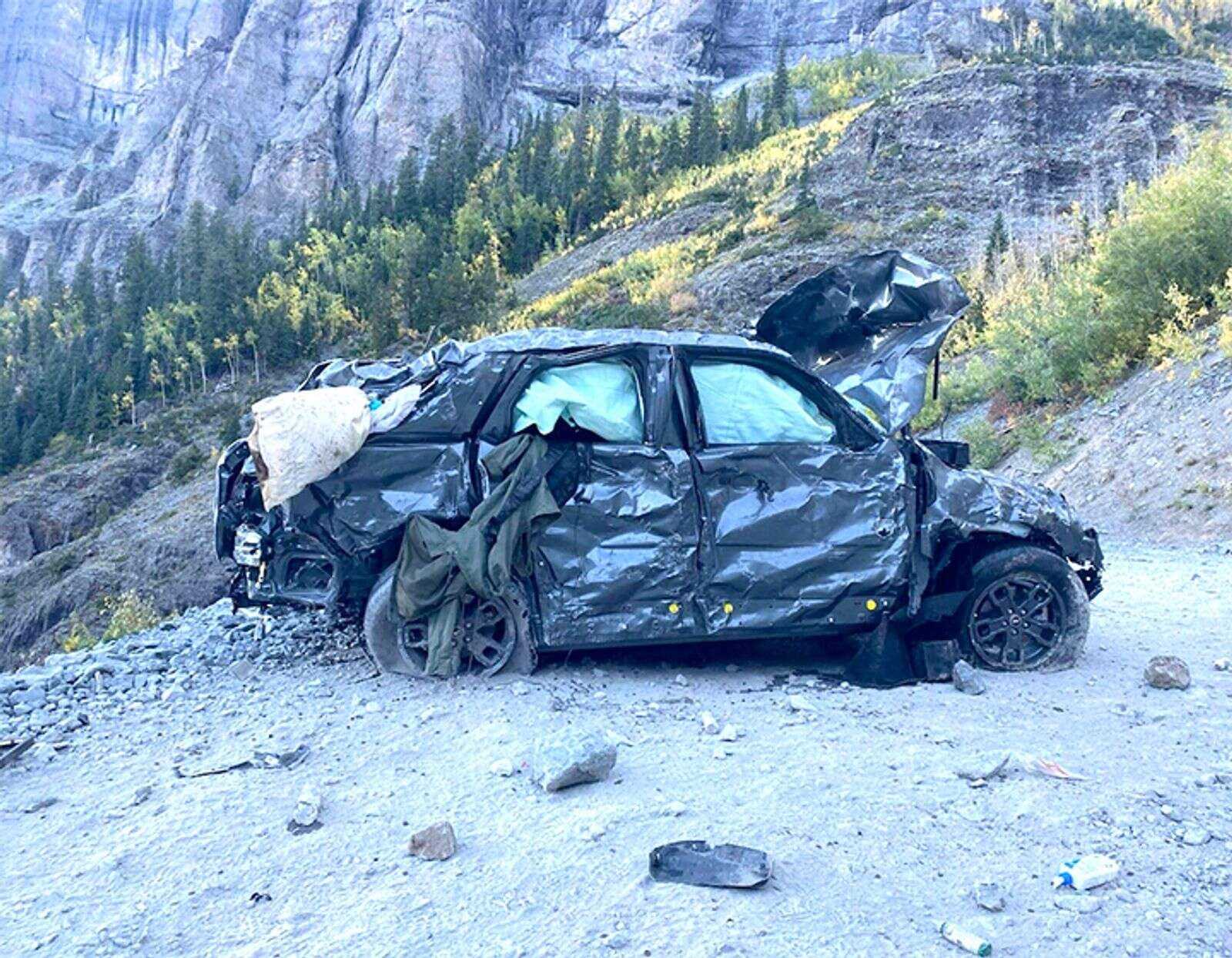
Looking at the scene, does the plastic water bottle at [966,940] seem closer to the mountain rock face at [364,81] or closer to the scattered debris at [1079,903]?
the scattered debris at [1079,903]

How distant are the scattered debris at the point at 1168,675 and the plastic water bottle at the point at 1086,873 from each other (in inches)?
86.6

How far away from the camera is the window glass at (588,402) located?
181 inches

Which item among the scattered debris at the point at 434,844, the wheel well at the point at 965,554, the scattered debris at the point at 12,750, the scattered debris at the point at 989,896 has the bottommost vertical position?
the scattered debris at the point at 12,750

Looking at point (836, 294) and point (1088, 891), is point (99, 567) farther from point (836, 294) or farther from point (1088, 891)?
point (1088, 891)

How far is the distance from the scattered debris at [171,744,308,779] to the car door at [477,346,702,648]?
1258mm

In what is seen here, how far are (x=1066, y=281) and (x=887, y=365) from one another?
12.5 m

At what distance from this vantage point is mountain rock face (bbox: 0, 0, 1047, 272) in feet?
335

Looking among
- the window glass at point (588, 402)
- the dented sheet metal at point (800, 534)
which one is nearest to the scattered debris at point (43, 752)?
the window glass at point (588, 402)

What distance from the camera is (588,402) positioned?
465cm

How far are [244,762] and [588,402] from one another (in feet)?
7.02

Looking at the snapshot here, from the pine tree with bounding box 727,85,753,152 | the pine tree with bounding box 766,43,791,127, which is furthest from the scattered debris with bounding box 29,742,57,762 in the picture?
the pine tree with bounding box 766,43,791,127

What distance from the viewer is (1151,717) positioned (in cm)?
415

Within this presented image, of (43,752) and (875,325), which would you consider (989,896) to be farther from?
(875,325)

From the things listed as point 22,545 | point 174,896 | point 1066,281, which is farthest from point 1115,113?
point 22,545
